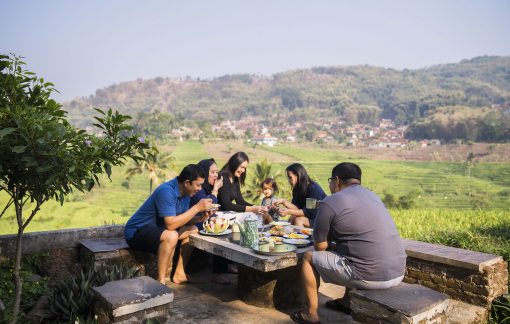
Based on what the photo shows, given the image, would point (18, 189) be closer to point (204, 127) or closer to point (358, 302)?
point (358, 302)

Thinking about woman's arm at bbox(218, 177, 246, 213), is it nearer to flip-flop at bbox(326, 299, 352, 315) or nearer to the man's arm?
the man's arm

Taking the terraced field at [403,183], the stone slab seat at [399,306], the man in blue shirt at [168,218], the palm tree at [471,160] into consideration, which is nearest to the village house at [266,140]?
the terraced field at [403,183]

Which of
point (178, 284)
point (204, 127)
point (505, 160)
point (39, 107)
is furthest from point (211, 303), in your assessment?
point (204, 127)

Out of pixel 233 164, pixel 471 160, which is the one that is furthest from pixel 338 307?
pixel 471 160

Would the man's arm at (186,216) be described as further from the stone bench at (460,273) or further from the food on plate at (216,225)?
the stone bench at (460,273)

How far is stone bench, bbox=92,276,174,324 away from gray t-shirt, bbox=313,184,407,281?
3.98 feet

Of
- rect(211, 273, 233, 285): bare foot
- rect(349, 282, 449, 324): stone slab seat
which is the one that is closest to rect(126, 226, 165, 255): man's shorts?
rect(211, 273, 233, 285): bare foot

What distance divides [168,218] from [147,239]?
327 mm

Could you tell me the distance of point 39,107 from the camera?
257 cm

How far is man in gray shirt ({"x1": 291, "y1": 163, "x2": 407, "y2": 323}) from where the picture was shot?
95.1 inches

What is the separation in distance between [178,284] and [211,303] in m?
0.60

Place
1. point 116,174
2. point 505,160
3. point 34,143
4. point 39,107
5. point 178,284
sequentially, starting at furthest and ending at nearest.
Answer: point 116,174 < point 505,160 < point 178,284 < point 39,107 < point 34,143

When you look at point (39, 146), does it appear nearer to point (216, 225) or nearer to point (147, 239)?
point (147, 239)

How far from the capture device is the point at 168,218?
10.5 ft
